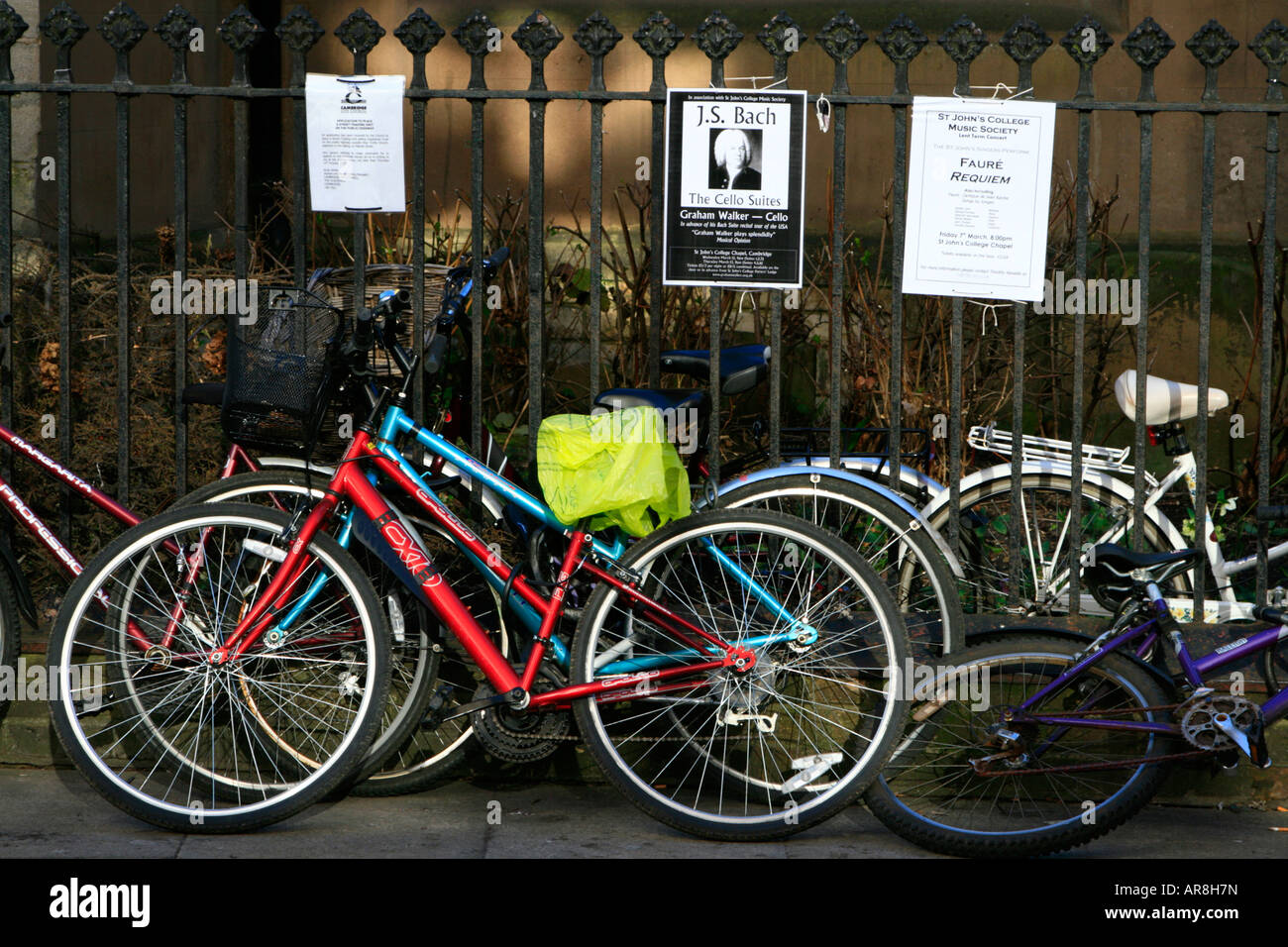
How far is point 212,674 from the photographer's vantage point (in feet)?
13.7

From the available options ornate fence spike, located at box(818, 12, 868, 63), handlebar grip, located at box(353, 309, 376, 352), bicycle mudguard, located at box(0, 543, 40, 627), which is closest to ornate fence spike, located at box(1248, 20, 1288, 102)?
ornate fence spike, located at box(818, 12, 868, 63)

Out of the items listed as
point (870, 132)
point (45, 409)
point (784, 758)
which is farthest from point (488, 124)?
point (784, 758)

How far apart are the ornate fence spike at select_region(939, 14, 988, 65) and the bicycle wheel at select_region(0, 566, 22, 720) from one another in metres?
3.24

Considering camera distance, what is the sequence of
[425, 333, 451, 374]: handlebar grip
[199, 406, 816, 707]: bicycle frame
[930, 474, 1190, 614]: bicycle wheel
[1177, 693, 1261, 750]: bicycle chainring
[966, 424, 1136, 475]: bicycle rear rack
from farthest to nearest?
[966, 424, 1136, 475]: bicycle rear rack < [930, 474, 1190, 614]: bicycle wheel < [425, 333, 451, 374]: handlebar grip < [199, 406, 816, 707]: bicycle frame < [1177, 693, 1261, 750]: bicycle chainring

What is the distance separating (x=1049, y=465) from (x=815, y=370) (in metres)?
2.18

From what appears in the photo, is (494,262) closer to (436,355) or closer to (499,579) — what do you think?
(436,355)

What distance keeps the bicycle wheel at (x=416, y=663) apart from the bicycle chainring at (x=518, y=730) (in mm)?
188

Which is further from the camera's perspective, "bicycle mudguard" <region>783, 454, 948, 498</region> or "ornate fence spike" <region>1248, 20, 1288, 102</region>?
"bicycle mudguard" <region>783, 454, 948, 498</region>

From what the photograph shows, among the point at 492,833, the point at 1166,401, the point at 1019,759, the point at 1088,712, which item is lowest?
the point at 492,833

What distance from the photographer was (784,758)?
4719mm

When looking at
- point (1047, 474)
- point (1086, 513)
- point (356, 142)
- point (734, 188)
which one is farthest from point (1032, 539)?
point (356, 142)

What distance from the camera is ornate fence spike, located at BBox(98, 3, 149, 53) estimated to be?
4.57 metres

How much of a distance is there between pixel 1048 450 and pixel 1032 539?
1.06ft

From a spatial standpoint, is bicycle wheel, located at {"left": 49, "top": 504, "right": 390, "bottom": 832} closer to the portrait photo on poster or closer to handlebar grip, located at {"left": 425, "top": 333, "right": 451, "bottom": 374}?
handlebar grip, located at {"left": 425, "top": 333, "right": 451, "bottom": 374}
